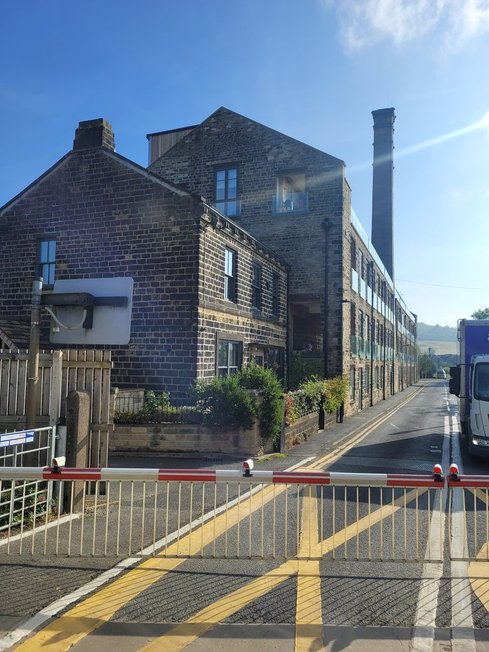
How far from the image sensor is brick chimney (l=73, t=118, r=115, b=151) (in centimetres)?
1541

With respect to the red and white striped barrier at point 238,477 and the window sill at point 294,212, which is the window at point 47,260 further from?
the red and white striped barrier at point 238,477

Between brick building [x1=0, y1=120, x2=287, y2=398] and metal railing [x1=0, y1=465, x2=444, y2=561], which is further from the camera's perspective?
Result: brick building [x1=0, y1=120, x2=287, y2=398]

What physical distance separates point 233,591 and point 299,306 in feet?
65.0

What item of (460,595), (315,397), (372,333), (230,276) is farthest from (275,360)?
(460,595)

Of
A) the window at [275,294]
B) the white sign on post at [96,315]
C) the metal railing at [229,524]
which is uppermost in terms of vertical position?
the window at [275,294]

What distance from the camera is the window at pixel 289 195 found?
22.9 meters

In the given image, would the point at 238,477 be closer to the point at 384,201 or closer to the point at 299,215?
the point at 299,215

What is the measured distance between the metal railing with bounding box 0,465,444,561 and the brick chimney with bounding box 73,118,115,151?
37.9 feet

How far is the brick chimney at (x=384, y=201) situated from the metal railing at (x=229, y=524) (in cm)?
3666

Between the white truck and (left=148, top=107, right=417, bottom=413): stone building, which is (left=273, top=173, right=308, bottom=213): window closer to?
(left=148, top=107, right=417, bottom=413): stone building

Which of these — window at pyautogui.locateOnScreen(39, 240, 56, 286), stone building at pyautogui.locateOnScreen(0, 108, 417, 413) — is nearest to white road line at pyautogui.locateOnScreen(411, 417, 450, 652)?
stone building at pyautogui.locateOnScreen(0, 108, 417, 413)

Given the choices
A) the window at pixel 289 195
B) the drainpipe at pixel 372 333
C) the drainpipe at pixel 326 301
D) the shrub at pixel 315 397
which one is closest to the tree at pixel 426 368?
the drainpipe at pixel 372 333

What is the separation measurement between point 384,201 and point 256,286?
27946 millimetres

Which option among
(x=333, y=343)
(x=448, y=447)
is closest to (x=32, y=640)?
(x=448, y=447)
